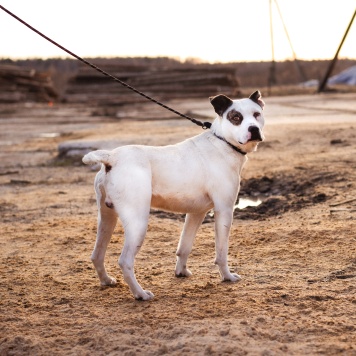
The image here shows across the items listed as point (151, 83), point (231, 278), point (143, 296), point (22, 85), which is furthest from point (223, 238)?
point (22, 85)

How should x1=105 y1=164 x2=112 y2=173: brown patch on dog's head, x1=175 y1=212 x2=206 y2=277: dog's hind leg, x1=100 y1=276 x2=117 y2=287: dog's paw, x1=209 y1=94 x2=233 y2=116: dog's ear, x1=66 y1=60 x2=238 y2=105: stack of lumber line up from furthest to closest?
x1=66 y1=60 x2=238 y2=105: stack of lumber
x1=175 y1=212 x2=206 y2=277: dog's hind leg
x1=100 y1=276 x2=117 y2=287: dog's paw
x1=209 y1=94 x2=233 y2=116: dog's ear
x1=105 y1=164 x2=112 y2=173: brown patch on dog's head

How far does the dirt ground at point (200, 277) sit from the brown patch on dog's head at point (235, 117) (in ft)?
3.53

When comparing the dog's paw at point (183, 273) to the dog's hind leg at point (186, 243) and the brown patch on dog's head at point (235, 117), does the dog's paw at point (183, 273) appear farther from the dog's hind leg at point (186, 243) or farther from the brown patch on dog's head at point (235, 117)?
the brown patch on dog's head at point (235, 117)

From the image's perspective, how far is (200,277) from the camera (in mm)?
4973

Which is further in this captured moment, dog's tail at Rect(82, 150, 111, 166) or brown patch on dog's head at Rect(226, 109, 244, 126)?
brown patch on dog's head at Rect(226, 109, 244, 126)

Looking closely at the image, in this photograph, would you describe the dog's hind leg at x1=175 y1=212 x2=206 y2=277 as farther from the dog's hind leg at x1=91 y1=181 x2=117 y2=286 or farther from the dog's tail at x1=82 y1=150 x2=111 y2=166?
the dog's tail at x1=82 y1=150 x2=111 y2=166

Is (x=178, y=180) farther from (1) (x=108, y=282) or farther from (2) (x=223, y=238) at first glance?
(1) (x=108, y=282)

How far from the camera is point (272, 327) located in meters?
3.72

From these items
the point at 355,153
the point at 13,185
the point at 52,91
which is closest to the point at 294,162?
the point at 355,153

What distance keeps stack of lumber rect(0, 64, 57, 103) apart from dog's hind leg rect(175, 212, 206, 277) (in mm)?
30502

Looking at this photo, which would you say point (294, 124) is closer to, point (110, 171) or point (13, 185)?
point (13, 185)

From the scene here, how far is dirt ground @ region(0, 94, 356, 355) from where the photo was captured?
363 centimetres

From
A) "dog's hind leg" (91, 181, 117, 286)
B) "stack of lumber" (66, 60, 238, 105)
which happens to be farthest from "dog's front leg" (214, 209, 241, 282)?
"stack of lumber" (66, 60, 238, 105)

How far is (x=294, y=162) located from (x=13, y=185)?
3880mm
